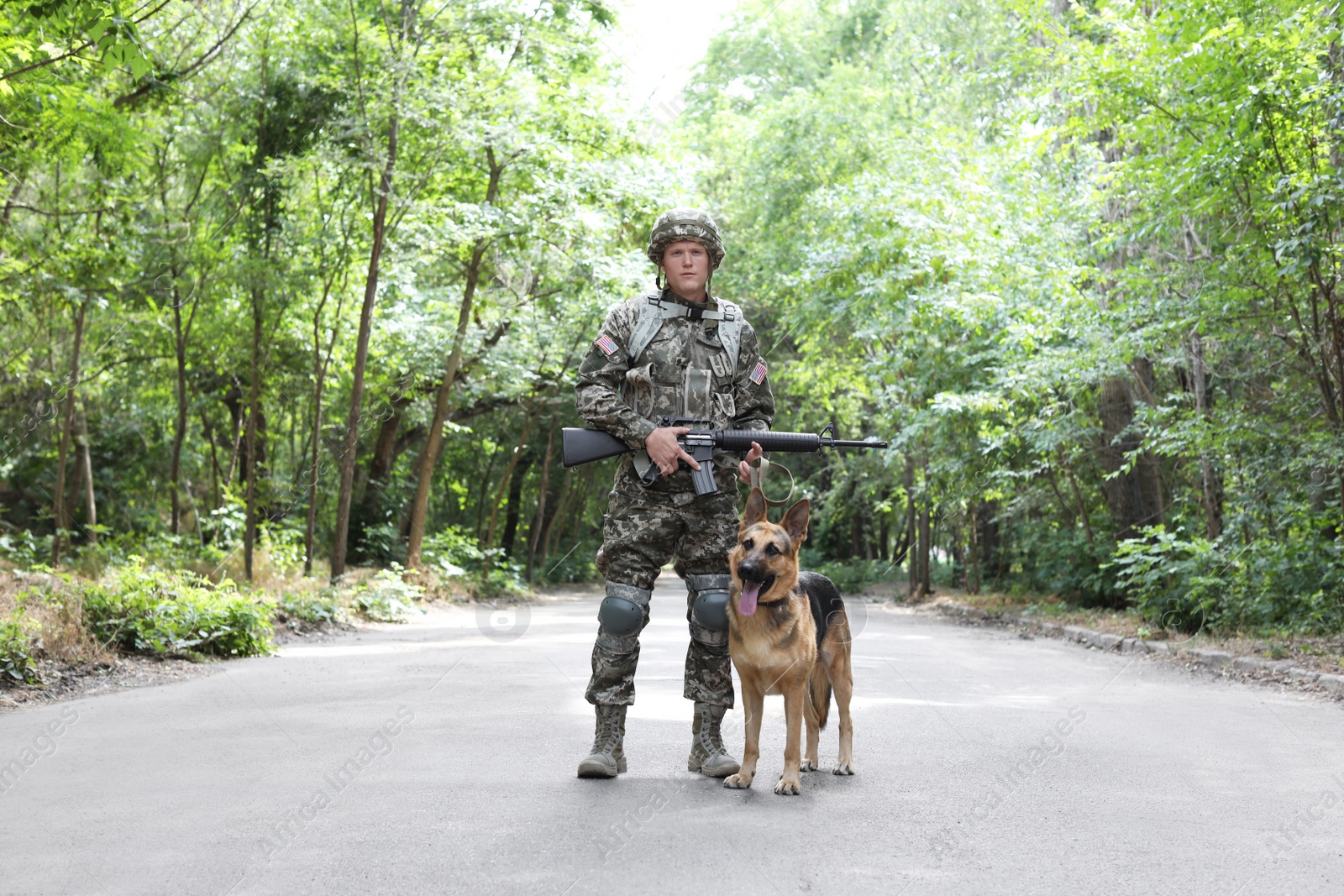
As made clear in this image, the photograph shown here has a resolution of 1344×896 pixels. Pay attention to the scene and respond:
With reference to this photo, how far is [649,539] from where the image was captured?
5617mm

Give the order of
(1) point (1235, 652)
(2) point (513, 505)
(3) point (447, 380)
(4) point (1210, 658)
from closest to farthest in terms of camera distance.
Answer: (1) point (1235, 652) → (4) point (1210, 658) → (3) point (447, 380) → (2) point (513, 505)

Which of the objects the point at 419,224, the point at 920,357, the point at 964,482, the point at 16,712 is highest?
the point at 419,224

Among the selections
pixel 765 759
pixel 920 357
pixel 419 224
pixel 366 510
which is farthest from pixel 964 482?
pixel 765 759

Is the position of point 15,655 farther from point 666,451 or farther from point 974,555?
point 974,555

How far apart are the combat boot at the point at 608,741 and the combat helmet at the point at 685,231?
2.09 metres

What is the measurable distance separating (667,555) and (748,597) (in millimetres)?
709

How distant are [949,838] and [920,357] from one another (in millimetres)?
16558

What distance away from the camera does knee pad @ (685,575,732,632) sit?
5508mm

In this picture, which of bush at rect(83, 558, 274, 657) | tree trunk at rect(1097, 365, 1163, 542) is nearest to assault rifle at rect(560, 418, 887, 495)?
bush at rect(83, 558, 274, 657)

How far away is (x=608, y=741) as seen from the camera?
18.1ft

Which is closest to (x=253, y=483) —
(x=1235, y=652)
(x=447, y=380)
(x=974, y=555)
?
(x=447, y=380)

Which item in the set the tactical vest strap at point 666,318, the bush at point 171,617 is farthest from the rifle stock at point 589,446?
the bush at point 171,617

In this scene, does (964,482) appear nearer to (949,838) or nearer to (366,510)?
(366,510)

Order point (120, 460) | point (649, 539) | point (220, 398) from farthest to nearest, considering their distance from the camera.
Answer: point (120, 460), point (220, 398), point (649, 539)
